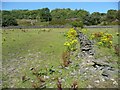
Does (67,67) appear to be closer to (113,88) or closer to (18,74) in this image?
(18,74)

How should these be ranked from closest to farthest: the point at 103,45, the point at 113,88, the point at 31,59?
the point at 113,88 < the point at 31,59 < the point at 103,45

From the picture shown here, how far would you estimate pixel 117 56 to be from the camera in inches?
511

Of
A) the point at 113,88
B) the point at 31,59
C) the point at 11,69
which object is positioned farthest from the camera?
the point at 31,59

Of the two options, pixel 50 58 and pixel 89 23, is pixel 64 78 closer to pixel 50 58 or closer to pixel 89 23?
pixel 50 58

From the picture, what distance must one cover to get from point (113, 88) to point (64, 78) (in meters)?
1.99

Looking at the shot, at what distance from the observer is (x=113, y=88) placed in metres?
7.82

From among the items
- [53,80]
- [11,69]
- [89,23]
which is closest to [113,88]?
[53,80]

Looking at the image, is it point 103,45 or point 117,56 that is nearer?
point 117,56

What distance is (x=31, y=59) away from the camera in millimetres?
12914

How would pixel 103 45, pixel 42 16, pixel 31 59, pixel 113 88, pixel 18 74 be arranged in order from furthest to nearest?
pixel 42 16, pixel 103 45, pixel 31 59, pixel 18 74, pixel 113 88

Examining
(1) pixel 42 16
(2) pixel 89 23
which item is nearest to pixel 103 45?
(2) pixel 89 23

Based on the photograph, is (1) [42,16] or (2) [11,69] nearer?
(2) [11,69]

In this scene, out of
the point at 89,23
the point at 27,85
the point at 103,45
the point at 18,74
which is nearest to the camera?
the point at 27,85

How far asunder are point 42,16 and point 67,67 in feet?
246
